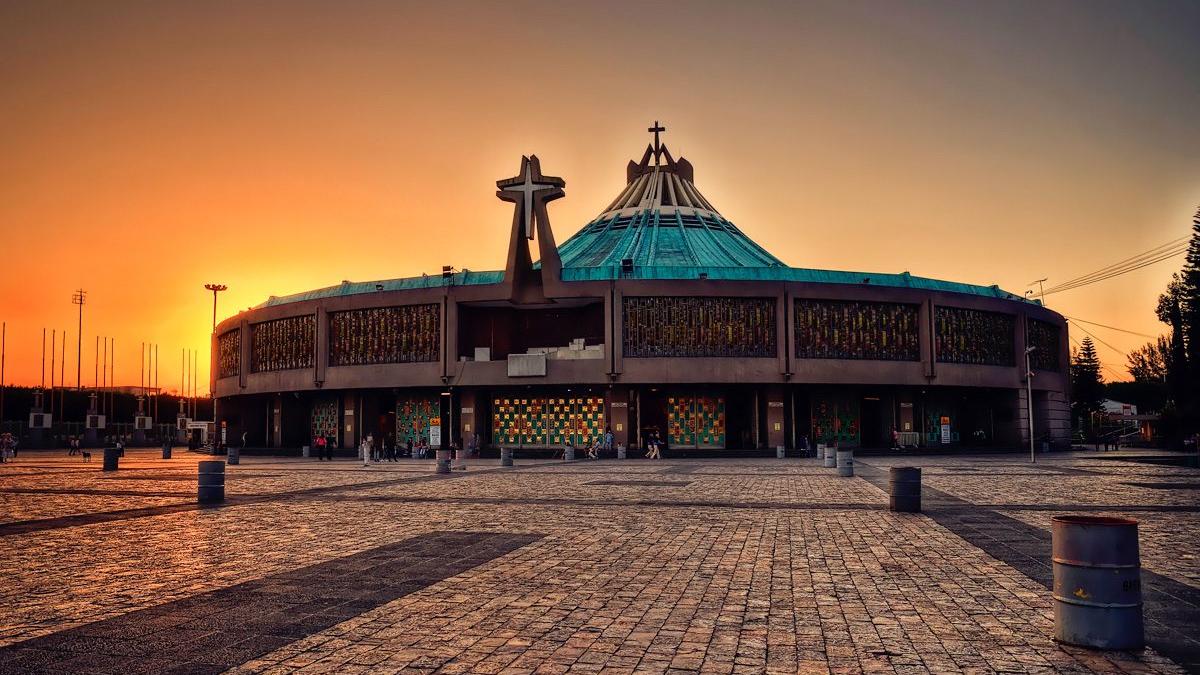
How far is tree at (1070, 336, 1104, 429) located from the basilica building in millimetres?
57943

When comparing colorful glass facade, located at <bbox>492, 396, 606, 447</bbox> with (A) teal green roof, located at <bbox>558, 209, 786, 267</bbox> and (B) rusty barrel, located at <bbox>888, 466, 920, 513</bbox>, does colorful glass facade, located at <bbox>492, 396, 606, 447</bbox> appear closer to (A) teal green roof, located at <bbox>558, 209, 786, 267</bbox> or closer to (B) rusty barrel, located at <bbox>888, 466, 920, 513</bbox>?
(A) teal green roof, located at <bbox>558, 209, 786, 267</bbox>

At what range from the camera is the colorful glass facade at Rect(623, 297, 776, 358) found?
54281 mm

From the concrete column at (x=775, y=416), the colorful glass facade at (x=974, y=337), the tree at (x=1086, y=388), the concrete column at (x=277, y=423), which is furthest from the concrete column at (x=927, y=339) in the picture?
the tree at (x=1086, y=388)

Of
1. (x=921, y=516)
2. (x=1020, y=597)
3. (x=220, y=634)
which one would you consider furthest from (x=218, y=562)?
(x=921, y=516)

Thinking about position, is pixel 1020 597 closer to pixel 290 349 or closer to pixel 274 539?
pixel 274 539

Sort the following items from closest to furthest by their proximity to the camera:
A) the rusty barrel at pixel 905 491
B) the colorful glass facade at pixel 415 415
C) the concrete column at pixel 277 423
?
the rusty barrel at pixel 905 491, the colorful glass facade at pixel 415 415, the concrete column at pixel 277 423

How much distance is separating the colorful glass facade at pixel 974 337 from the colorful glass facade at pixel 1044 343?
1921 mm

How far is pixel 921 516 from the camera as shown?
16.4 m

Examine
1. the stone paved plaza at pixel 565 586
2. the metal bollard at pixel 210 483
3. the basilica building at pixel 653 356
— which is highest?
the basilica building at pixel 653 356

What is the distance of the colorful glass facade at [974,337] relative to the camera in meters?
58.4

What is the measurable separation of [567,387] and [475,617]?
4951cm

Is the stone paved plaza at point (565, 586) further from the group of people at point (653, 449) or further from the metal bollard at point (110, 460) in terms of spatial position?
the group of people at point (653, 449)

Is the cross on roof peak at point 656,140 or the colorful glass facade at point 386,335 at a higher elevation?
the cross on roof peak at point 656,140

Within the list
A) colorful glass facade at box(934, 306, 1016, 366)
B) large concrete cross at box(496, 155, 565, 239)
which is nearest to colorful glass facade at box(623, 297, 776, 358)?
large concrete cross at box(496, 155, 565, 239)
